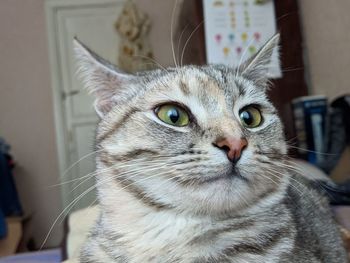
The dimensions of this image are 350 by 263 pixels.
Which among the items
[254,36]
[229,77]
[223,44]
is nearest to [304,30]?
[254,36]

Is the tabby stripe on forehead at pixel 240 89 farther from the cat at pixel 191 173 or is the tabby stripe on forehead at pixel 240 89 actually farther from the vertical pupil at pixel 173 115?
the vertical pupil at pixel 173 115

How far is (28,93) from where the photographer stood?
12.3 ft

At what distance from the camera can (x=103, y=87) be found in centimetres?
93

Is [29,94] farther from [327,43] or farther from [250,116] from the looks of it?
[250,116]

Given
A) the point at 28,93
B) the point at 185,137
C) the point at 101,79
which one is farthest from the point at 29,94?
the point at 185,137

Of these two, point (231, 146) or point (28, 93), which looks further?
point (28, 93)

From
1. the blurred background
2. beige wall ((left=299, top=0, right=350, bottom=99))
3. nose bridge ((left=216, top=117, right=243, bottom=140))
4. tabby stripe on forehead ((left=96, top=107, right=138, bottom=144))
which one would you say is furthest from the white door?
nose bridge ((left=216, top=117, right=243, bottom=140))

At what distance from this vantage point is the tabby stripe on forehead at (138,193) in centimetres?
74

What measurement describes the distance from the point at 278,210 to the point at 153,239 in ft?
0.80

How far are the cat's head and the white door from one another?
2845mm

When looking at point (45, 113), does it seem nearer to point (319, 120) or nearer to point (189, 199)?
point (319, 120)

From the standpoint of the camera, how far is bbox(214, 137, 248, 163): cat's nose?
2.23ft

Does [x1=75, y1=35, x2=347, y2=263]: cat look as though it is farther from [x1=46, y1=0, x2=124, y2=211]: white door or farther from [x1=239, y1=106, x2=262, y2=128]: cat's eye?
[x1=46, y1=0, x2=124, y2=211]: white door

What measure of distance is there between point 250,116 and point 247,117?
0.4 inches
